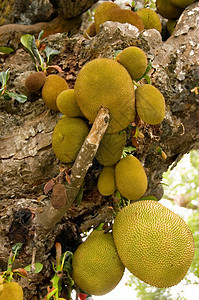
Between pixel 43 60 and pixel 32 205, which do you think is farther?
pixel 43 60

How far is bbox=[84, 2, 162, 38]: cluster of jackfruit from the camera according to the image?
4.44ft

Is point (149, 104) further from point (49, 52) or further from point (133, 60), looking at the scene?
point (49, 52)

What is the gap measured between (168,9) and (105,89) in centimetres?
100

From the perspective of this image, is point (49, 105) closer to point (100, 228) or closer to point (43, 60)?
point (43, 60)

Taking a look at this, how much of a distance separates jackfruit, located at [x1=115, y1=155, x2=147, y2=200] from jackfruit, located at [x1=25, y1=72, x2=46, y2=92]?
1.49 ft

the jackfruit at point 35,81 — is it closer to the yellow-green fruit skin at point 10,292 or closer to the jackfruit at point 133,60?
the jackfruit at point 133,60

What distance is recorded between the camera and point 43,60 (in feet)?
4.31

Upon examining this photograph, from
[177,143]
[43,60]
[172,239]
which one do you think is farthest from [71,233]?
[43,60]

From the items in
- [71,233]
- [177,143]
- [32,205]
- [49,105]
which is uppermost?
[49,105]

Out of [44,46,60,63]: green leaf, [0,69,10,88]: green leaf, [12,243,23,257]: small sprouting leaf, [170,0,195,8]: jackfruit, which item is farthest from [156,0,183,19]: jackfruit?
[12,243,23,257]: small sprouting leaf

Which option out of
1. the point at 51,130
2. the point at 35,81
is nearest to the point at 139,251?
the point at 51,130

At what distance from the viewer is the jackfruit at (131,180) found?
0.99m

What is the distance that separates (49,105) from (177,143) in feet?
2.01

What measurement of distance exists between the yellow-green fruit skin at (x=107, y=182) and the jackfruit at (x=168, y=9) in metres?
1.04
